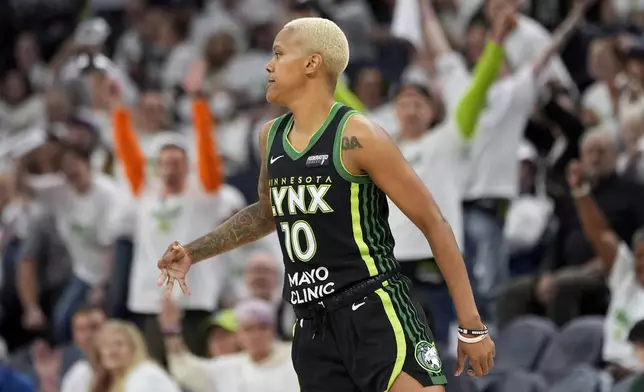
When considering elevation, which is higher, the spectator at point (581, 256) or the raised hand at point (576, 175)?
the raised hand at point (576, 175)

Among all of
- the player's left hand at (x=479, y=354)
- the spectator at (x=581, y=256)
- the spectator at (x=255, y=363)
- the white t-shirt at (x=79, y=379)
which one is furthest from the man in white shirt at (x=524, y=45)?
the player's left hand at (x=479, y=354)

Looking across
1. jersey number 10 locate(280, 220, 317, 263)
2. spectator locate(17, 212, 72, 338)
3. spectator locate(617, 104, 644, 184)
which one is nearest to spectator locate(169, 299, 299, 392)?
spectator locate(617, 104, 644, 184)

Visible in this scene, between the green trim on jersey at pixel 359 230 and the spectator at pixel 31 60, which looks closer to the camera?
the green trim on jersey at pixel 359 230

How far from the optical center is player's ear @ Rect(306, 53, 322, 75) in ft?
→ 14.5

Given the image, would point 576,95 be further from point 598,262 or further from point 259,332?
point 259,332

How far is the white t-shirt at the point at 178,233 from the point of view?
9.12 m

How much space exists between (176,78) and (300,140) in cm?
914

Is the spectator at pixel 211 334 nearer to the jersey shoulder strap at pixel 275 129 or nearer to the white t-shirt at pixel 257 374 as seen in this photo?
the white t-shirt at pixel 257 374

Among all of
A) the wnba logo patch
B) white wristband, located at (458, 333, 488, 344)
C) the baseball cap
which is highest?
the baseball cap

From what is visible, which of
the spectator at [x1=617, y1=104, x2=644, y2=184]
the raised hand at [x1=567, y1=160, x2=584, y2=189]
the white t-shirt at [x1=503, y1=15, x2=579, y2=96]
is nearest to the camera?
the raised hand at [x1=567, y1=160, x2=584, y2=189]

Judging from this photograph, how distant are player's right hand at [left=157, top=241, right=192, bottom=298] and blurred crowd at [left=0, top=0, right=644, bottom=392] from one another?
73.5 inches

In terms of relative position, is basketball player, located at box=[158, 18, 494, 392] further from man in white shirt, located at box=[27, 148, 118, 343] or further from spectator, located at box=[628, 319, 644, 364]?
man in white shirt, located at box=[27, 148, 118, 343]

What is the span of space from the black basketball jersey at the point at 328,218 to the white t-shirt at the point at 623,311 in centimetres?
342

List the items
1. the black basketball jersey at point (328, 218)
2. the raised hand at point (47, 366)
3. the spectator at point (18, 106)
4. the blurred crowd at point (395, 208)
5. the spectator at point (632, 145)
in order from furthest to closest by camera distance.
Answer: the spectator at point (18, 106) → the raised hand at point (47, 366) → the spectator at point (632, 145) → the blurred crowd at point (395, 208) → the black basketball jersey at point (328, 218)
